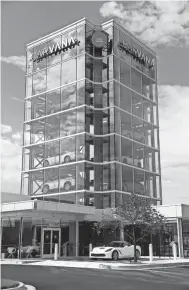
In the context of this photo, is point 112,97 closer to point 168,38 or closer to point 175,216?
point 175,216

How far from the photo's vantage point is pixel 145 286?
1258 cm

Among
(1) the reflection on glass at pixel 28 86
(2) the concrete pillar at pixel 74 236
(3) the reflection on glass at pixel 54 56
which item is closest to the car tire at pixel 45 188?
(1) the reflection on glass at pixel 28 86

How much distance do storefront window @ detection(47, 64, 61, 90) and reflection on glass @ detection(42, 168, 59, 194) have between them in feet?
43.6

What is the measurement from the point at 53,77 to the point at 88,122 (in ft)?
33.5

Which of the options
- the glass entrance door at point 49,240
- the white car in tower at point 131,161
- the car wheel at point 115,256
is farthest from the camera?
the white car in tower at point 131,161

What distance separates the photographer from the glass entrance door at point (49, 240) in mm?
30984

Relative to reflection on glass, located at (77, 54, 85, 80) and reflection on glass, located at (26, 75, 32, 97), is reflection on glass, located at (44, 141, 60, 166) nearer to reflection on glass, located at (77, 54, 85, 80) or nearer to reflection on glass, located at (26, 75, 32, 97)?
reflection on glass, located at (26, 75, 32, 97)

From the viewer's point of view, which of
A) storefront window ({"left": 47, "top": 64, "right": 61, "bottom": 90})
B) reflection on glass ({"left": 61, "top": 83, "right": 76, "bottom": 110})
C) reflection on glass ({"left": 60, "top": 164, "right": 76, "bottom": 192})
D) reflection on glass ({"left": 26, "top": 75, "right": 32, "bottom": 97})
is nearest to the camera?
reflection on glass ({"left": 60, "top": 164, "right": 76, "bottom": 192})

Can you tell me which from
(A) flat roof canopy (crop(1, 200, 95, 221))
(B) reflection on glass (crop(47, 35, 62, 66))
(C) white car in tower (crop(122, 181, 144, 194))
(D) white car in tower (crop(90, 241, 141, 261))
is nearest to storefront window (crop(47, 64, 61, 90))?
(B) reflection on glass (crop(47, 35, 62, 66))

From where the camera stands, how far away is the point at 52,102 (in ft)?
193

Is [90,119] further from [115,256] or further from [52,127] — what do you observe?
[115,256]

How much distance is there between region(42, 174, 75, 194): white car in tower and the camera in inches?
2080

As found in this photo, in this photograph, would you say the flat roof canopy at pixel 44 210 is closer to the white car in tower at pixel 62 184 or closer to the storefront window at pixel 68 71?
the white car in tower at pixel 62 184

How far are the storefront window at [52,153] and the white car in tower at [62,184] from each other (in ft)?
9.00
